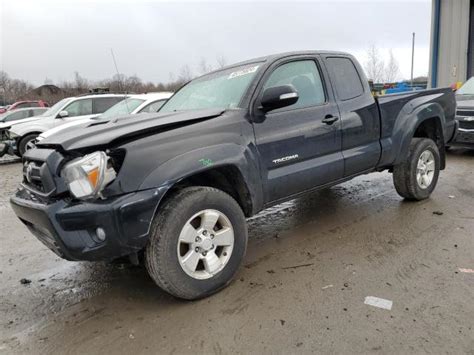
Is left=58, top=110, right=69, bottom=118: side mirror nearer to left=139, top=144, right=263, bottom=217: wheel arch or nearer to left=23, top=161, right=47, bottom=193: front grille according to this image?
left=23, top=161, right=47, bottom=193: front grille

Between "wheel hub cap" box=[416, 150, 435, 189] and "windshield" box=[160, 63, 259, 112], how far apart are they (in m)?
2.69

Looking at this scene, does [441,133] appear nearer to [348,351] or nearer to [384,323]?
[384,323]

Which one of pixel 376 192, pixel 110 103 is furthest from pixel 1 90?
pixel 376 192

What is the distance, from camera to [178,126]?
3.03m

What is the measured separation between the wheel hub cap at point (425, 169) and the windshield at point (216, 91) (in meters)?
2.69

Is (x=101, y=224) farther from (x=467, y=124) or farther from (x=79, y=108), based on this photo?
(x=79, y=108)

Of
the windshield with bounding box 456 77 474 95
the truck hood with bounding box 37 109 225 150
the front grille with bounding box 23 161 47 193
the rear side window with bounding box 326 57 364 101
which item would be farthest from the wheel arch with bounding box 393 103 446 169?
the windshield with bounding box 456 77 474 95

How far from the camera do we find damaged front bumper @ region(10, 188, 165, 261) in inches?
103

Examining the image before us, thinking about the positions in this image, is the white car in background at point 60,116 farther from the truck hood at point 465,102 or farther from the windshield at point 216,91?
the truck hood at point 465,102

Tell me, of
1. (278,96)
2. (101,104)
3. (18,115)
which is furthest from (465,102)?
(18,115)

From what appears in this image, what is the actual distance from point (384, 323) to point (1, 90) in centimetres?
5916

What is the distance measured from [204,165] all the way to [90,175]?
0.79 meters

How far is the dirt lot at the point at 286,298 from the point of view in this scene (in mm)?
2568

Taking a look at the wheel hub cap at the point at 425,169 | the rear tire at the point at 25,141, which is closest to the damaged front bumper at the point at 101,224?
the wheel hub cap at the point at 425,169
